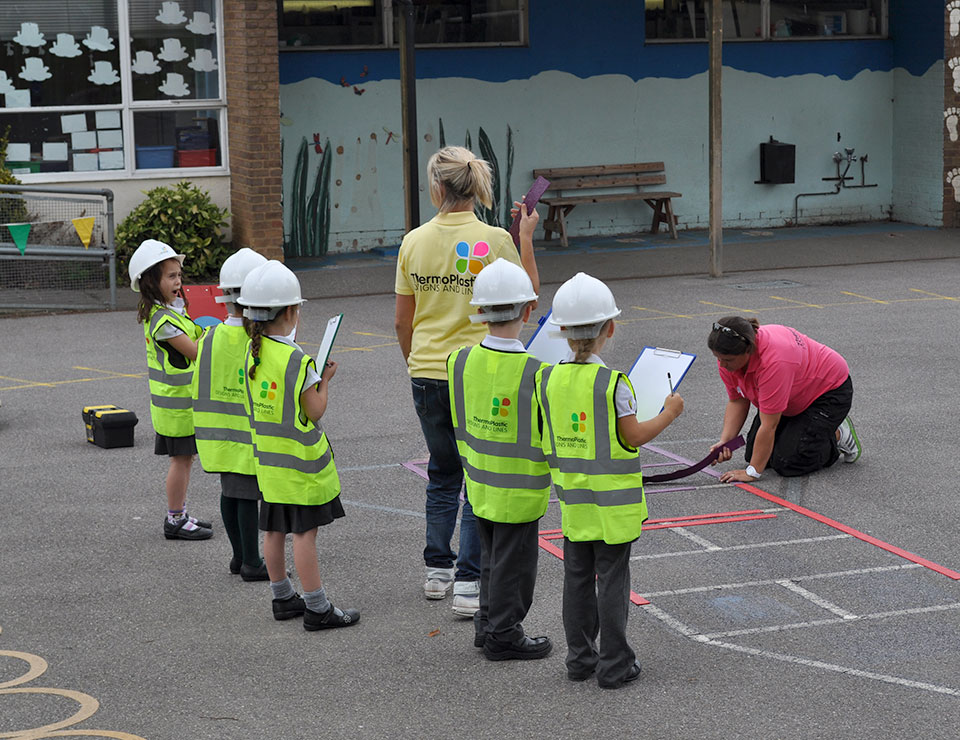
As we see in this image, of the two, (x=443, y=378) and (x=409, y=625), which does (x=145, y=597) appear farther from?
(x=443, y=378)

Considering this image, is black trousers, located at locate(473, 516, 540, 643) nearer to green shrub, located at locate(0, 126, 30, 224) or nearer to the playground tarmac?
the playground tarmac

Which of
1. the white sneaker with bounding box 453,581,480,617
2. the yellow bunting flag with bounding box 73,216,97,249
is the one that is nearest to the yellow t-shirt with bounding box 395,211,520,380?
the white sneaker with bounding box 453,581,480,617

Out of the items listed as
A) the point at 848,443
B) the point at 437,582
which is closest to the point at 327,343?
the point at 437,582

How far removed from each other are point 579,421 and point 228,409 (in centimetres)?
201

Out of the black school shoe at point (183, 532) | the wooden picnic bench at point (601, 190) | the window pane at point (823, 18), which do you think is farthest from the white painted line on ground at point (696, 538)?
the window pane at point (823, 18)

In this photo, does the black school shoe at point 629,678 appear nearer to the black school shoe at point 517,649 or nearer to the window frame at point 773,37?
the black school shoe at point 517,649

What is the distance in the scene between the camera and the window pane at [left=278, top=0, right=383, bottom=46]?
18703 millimetres

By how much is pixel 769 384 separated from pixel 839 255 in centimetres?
1118

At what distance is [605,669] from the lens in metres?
5.42

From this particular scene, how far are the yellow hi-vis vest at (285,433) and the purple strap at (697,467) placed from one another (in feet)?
9.70

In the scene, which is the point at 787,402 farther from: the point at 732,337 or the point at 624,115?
the point at 624,115

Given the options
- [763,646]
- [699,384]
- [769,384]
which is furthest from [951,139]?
[763,646]

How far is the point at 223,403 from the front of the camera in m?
6.56

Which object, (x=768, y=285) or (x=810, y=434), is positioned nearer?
Answer: (x=810, y=434)
